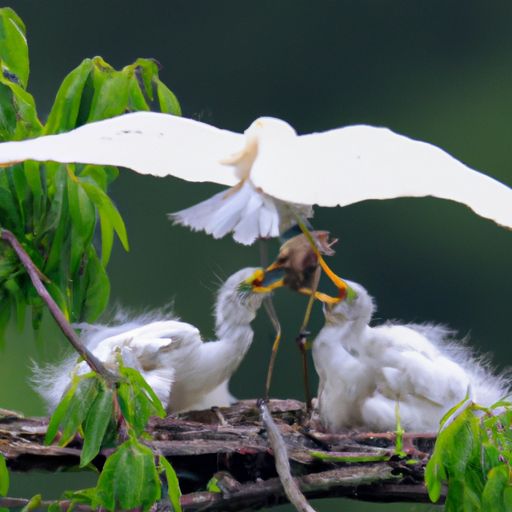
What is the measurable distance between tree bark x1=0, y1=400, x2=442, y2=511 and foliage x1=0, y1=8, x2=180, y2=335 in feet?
0.59

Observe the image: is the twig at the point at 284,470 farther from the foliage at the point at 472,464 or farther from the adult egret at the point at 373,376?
the adult egret at the point at 373,376

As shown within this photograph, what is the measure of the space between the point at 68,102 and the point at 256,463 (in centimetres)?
47

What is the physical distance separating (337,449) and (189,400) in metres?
0.40

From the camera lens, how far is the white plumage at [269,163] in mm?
833

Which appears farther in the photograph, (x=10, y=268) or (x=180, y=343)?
(x=180, y=343)

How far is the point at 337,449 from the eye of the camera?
1428mm

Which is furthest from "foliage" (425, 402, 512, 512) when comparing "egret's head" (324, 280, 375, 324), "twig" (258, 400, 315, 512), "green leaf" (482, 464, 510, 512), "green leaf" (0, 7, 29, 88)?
"green leaf" (0, 7, 29, 88)

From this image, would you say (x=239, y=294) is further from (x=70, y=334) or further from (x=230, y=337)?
(x=70, y=334)

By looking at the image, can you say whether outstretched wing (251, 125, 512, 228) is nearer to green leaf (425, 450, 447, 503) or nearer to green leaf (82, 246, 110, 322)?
green leaf (425, 450, 447, 503)

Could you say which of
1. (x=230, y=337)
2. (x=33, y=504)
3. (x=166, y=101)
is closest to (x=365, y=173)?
(x=33, y=504)

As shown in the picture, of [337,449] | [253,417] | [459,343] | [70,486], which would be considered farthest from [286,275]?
[70,486]

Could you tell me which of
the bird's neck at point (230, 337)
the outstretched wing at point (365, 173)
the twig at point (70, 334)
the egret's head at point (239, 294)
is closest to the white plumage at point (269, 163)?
the outstretched wing at point (365, 173)

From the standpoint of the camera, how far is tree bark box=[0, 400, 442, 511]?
4.08 feet

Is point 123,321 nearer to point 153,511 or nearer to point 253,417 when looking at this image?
point 253,417
